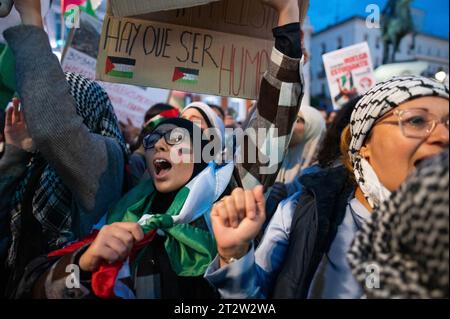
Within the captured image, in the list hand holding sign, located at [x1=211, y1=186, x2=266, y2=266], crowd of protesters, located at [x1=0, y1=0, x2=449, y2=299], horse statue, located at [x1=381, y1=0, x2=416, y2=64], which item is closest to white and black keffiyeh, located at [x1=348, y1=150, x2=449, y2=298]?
crowd of protesters, located at [x1=0, y1=0, x2=449, y2=299]

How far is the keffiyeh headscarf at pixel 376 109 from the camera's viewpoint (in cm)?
133

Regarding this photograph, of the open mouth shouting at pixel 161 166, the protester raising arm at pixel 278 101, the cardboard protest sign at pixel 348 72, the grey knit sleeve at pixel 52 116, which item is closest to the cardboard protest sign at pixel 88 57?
the open mouth shouting at pixel 161 166

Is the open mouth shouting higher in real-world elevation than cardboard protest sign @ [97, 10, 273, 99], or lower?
lower

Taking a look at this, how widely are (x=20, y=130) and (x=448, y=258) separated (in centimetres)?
144

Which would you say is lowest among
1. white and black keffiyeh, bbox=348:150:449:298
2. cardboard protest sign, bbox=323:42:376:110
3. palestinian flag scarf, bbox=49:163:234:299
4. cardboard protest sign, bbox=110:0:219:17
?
palestinian flag scarf, bbox=49:163:234:299

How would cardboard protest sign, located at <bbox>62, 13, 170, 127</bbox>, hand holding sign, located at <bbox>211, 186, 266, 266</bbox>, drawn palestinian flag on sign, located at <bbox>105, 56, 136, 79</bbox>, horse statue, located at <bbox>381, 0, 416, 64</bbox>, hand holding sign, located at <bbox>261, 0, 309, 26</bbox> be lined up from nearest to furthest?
hand holding sign, located at <bbox>211, 186, 266, 266</bbox> → hand holding sign, located at <bbox>261, 0, 309, 26</bbox> → drawn palestinian flag on sign, located at <bbox>105, 56, 136, 79</bbox> → cardboard protest sign, located at <bbox>62, 13, 170, 127</bbox> → horse statue, located at <bbox>381, 0, 416, 64</bbox>

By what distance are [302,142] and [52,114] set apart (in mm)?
2578

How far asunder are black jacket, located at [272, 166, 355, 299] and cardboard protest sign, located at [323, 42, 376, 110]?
2989mm

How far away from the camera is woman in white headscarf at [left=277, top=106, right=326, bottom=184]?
351 centimetres

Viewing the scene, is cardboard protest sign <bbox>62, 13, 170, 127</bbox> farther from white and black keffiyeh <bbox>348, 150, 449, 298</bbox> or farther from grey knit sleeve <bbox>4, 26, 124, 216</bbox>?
white and black keffiyeh <bbox>348, 150, 449, 298</bbox>

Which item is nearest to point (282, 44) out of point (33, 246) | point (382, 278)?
point (382, 278)

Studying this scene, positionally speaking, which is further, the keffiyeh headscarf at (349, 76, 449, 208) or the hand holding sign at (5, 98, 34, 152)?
the hand holding sign at (5, 98, 34, 152)

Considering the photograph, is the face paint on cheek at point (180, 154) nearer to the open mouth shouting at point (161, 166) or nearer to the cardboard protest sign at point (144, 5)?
the open mouth shouting at point (161, 166)
